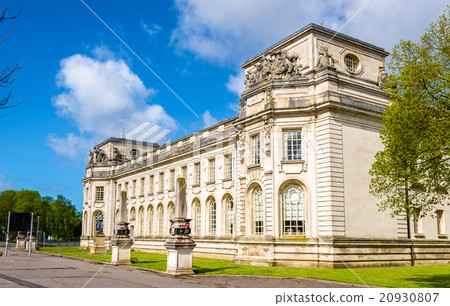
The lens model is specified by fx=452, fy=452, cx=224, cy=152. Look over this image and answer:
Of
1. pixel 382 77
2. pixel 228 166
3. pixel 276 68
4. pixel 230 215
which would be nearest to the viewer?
pixel 276 68

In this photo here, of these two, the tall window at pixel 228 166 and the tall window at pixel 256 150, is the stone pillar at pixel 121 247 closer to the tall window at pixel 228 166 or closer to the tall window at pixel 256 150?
the tall window at pixel 256 150

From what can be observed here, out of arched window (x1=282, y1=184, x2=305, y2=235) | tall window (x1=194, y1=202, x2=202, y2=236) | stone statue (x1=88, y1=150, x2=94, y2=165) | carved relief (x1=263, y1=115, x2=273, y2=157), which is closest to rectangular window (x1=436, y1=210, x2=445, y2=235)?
arched window (x1=282, y1=184, x2=305, y2=235)

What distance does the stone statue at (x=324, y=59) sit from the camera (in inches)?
1212

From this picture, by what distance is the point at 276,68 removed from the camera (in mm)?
32469

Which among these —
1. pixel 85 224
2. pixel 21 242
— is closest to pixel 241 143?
pixel 85 224

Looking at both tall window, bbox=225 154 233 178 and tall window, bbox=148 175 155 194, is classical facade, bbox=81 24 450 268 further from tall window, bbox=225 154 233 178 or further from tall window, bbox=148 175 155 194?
tall window, bbox=148 175 155 194

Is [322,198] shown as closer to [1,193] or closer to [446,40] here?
[446,40]

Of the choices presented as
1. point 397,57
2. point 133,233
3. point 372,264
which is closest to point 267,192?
point 372,264

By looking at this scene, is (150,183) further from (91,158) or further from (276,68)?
(276,68)

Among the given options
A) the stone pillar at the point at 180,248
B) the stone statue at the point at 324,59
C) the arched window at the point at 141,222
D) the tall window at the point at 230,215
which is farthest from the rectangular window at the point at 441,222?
the arched window at the point at 141,222

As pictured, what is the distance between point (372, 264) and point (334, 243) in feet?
11.0

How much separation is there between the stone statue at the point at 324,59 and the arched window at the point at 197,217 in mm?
20514

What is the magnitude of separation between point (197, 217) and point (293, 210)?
17.7 m

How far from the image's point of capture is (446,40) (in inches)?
742
